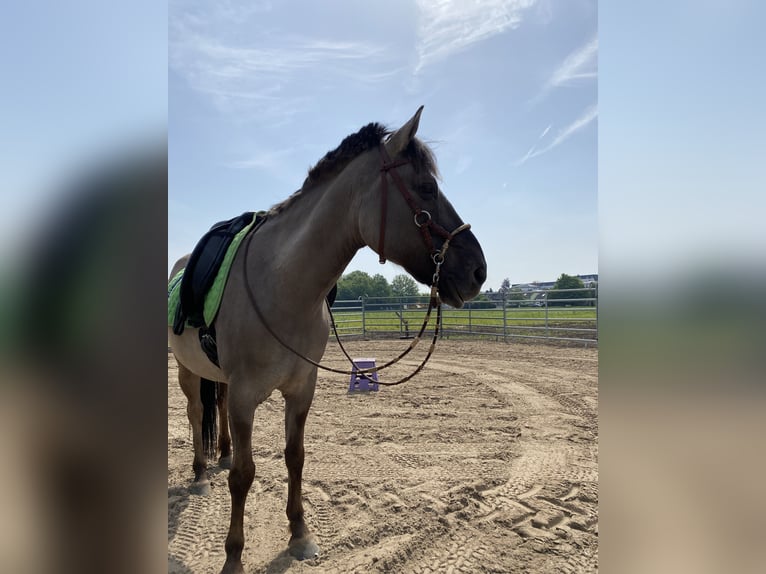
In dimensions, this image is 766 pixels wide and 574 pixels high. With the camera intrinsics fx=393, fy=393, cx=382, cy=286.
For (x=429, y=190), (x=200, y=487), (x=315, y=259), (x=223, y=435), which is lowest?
(x=200, y=487)

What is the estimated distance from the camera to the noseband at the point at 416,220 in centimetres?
182

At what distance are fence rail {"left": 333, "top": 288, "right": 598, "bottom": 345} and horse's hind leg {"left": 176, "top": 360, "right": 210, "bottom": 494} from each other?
8879mm

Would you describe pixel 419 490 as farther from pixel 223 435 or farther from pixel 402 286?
pixel 402 286

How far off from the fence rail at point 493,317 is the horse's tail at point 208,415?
355 inches

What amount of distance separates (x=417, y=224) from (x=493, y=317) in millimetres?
12562

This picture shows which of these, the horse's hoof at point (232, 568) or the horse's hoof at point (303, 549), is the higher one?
the horse's hoof at point (232, 568)

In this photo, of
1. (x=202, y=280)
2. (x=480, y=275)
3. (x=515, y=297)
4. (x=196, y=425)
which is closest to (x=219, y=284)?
(x=202, y=280)

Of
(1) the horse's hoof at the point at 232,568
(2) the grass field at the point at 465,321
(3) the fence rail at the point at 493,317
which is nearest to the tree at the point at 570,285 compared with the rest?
(3) the fence rail at the point at 493,317

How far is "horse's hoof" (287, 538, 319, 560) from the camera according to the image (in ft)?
7.57

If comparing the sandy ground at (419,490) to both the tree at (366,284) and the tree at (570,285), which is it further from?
the tree at (366,284)

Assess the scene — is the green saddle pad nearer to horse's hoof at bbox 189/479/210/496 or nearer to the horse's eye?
the horse's eye

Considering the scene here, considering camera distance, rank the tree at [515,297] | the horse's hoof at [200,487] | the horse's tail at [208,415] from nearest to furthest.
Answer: the horse's hoof at [200,487] → the horse's tail at [208,415] → the tree at [515,297]

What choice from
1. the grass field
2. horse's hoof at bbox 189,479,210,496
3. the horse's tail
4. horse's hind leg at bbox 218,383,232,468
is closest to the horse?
horse's hoof at bbox 189,479,210,496

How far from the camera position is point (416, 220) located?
6.07 feet
